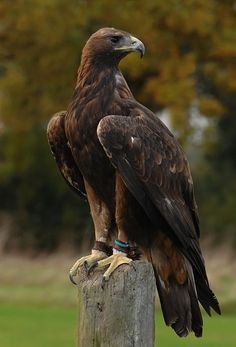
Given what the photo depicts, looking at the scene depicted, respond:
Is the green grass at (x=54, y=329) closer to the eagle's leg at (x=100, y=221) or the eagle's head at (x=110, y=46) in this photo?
the eagle's leg at (x=100, y=221)

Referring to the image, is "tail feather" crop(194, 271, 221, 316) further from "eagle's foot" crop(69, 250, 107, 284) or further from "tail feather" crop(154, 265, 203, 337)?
"eagle's foot" crop(69, 250, 107, 284)

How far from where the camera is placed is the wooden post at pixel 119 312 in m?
4.75

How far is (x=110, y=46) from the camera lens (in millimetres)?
5816

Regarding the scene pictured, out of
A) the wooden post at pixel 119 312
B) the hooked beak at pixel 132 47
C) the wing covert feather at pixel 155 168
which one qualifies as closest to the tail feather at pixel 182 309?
the wing covert feather at pixel 155 168

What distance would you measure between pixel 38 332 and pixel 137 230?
8995mm

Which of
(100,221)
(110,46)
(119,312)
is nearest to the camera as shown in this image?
(119,312)

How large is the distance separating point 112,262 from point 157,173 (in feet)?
2.25

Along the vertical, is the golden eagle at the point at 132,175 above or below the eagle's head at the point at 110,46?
below

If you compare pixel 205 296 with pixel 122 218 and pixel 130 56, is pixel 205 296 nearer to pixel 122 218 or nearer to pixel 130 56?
pixel 122 218

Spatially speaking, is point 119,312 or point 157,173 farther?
point 157,173

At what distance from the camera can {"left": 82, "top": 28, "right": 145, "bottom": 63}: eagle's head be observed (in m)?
5.82

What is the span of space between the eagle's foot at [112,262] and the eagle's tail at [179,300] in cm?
33

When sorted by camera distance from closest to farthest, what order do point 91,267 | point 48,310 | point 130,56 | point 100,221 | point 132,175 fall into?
point 91,267 < point 132,175 < point 100,221 < point 48,310 < point 130,56

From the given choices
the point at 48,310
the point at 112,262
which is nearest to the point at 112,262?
the point at 112,262
